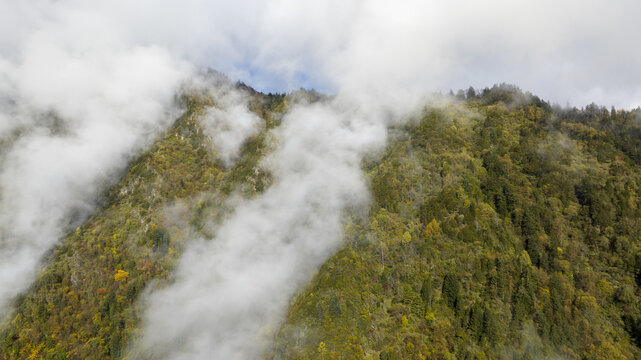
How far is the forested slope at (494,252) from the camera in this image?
11256 centimetres

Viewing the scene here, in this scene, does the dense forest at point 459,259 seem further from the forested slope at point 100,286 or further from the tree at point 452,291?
the forested slope at point 100,286

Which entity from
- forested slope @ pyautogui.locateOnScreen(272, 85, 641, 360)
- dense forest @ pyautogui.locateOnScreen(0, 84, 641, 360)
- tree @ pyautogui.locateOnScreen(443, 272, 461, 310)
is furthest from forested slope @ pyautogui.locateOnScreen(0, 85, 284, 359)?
tree @ pyautogui.locateOnScreen(443, 272, 461, 310)

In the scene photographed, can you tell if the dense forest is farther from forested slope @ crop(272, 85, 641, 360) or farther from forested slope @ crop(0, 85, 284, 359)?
forested slope @ crop(0, 85, 284, 359)

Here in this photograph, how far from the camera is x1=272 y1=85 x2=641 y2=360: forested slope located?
369ft

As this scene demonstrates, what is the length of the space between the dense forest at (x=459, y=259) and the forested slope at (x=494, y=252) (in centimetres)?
52

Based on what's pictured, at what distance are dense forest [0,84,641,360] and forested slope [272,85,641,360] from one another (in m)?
0.52

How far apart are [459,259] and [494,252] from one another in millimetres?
13566

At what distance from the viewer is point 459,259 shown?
129 m

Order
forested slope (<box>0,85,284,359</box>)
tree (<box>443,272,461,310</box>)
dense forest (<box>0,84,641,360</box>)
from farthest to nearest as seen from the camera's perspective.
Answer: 1. forested slope (<box>0,85,284,359</box>)
2. tree (<box>443,272,461,310</box>)
3. dense forest (<box>0,84,641,360</box>)

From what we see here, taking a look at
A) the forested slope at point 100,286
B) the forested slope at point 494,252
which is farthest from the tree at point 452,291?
the forested slope at point 100,286

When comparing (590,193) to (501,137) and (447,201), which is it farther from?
(447,201)

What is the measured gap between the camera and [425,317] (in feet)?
392

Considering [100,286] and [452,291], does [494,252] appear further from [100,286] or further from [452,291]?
[100,286]

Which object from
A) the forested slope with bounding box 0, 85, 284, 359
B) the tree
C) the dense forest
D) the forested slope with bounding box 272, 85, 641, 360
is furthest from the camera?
the forested slope with bounding box 0, 85, 284, 359
